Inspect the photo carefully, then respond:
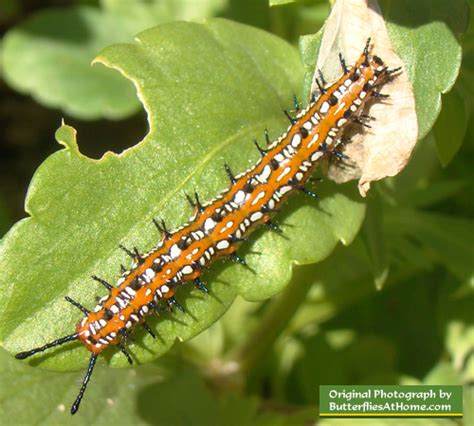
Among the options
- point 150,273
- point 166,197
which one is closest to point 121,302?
point 150,273

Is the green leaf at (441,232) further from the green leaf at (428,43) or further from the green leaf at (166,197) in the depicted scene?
the green leaf at (428,43)

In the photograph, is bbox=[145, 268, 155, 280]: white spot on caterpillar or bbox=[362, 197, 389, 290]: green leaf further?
bbox=[362, 197, 389, 290]: green leaf

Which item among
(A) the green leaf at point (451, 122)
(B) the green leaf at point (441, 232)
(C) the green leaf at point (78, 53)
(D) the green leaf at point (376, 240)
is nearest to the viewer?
(A) the green leaf at point (451, 122)

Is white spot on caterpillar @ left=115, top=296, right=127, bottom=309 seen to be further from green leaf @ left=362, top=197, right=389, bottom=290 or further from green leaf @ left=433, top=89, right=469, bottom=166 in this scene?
green leaf @ left=433, top=89, right=469, bottom=166

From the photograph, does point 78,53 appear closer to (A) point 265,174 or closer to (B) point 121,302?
(A) point 265,174

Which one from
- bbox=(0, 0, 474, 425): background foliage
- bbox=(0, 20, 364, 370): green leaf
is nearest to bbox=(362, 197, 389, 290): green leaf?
bbox=(0, 0, 474, 425): background foliage

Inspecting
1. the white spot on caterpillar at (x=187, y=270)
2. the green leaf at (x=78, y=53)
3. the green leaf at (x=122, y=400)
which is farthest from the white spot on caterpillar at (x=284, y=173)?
the green leaf at (x=78, y=53)
